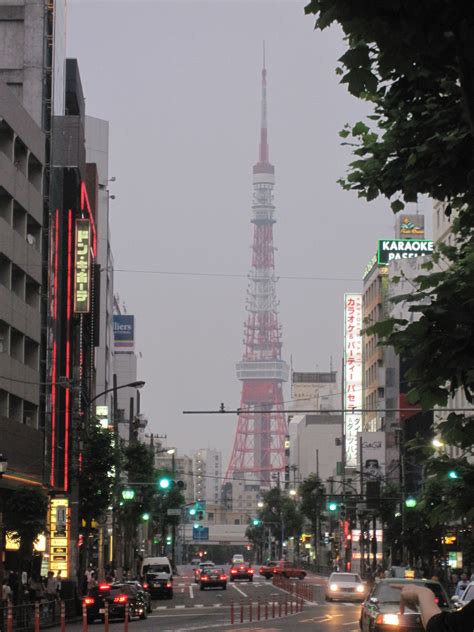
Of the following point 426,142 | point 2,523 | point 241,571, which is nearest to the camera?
point 426,142

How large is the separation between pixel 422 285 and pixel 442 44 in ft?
34.2

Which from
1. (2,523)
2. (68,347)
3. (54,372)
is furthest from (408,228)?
(2,523)

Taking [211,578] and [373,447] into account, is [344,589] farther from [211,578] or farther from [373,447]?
[373,447]

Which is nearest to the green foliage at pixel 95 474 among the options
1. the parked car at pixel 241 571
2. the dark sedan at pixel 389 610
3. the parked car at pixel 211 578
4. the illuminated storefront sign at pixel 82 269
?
the illuminated storefront sign at pixel 82 269

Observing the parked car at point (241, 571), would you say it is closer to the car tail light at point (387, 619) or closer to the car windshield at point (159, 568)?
the car windshield at point (159, 568)

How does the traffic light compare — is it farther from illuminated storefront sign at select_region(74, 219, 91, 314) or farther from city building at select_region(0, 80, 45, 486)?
city building at select_region(0, 80, 45, 486)

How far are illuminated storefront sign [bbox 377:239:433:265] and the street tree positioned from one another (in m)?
113

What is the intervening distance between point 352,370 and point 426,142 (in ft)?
452

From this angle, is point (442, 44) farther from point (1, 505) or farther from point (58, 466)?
point (58, 466)

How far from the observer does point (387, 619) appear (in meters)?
28.0

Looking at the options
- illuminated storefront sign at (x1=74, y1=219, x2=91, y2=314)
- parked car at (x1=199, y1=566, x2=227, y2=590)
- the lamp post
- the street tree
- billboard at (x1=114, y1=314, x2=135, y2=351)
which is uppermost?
billboard at (x1=114, y1=314, x2=135, y2=351)

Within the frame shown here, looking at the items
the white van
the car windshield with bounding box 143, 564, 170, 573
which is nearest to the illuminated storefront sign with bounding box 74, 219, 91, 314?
the white van

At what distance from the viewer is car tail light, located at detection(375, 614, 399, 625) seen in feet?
90.9

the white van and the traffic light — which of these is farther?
the traffic light
